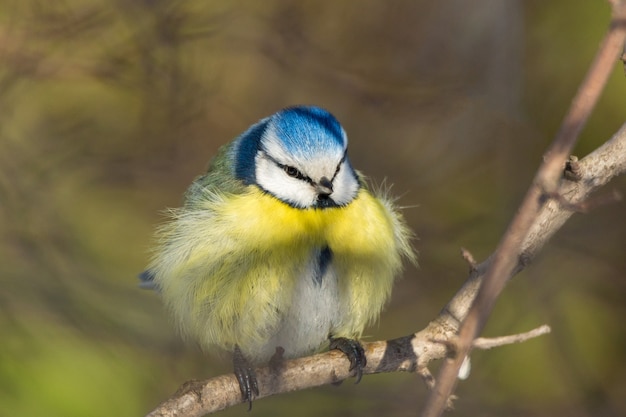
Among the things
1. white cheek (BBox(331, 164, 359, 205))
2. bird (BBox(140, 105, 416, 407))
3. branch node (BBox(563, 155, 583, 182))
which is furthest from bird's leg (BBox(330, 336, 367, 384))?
branch node (BBox(563, 155, 583, 182))

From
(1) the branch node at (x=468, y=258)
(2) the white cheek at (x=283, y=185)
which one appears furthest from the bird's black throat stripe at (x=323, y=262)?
(1) the branch node at (x=468, y=258)

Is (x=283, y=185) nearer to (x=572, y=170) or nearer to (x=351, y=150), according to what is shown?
(x=572, y=170)

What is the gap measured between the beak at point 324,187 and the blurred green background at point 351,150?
3.47 ft

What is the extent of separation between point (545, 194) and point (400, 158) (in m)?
3.01

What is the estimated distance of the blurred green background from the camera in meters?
3.26

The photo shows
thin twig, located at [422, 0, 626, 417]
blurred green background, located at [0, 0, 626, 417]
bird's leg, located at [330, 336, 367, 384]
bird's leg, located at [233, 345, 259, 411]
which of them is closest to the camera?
thin twig, located at [422, 0, 626, 417]

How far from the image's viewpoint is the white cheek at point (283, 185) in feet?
8.42

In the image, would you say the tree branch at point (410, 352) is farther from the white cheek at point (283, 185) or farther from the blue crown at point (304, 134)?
the blue crown at point (304, 134)

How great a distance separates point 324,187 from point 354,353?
538 millimetres

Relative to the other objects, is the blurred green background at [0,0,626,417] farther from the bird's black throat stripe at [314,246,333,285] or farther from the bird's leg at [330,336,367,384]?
the bird's black throat stripe at [314,246,333,285]

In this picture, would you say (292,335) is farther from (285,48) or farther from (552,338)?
(285,48)

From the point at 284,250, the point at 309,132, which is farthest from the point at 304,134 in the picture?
the point at 284,250

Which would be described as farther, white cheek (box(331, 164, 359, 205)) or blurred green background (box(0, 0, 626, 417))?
blurred green background (box(0, 0, 626, 417))

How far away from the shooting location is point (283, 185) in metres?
2.62
